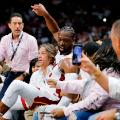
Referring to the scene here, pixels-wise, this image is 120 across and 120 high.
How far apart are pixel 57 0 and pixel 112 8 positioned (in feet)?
6.69

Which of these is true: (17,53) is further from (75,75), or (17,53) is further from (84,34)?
(84,34)

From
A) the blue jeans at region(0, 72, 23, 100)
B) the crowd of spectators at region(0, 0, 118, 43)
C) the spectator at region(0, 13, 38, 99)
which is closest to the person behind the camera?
the blue jeans at region(0, 72, 23, 100)

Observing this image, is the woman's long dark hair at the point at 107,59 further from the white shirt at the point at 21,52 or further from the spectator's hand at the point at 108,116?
the white shirt at the point at 21,52

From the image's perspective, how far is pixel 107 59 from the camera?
4680 millimetres

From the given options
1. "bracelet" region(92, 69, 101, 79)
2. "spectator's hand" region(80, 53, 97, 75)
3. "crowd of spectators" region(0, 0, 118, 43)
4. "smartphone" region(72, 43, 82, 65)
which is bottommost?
"bracelet" region(92, 69, 101, 79)

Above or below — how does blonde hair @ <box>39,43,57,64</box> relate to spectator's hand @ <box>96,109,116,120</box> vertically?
above

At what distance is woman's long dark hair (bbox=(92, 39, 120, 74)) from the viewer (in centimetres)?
458

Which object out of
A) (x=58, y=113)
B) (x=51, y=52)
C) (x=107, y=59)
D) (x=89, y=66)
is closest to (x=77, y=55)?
(x=89, y=66)

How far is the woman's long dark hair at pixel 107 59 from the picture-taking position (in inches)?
180

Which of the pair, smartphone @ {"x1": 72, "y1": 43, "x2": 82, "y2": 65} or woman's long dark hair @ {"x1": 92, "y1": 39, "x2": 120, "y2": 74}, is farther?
woman's long dark hair @ {"x1": 92, "y1": 39, "x2": 120, "y2": 74}

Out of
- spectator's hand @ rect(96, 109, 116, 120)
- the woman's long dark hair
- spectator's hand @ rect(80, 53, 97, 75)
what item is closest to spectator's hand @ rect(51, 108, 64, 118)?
the woman's long dark hair

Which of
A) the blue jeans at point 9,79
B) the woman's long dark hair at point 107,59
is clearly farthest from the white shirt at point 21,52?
the woman's long dark hair at point 107,59

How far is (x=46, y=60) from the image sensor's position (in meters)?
6.48

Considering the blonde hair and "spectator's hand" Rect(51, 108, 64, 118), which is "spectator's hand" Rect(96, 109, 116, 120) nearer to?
"spectator's hand" Rect(51, 108, 64, 118)
